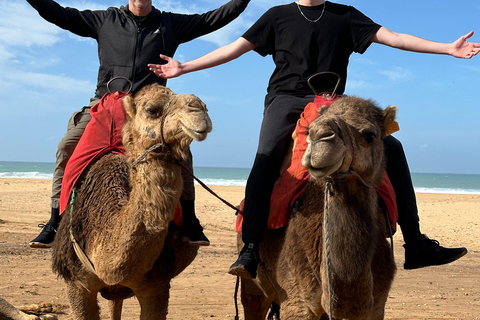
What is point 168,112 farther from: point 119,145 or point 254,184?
point 119,145

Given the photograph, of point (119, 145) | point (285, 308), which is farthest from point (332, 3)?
point (285, 308)

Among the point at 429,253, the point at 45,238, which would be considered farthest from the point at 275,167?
the point at 45,238

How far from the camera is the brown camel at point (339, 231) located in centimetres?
354

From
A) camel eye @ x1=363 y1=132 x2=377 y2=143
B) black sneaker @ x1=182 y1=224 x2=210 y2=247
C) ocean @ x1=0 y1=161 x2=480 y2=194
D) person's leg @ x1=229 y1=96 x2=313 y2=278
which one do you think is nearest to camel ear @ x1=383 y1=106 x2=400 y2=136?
camel eye @ x1=363 y1=132 x2=377 y2=143

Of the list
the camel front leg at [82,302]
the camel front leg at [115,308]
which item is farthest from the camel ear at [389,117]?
the camel front leg at [115,308]

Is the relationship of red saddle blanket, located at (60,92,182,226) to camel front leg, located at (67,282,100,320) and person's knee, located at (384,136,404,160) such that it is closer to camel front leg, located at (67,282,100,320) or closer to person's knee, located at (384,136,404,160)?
camel front leg, located at (67,282,100,320)

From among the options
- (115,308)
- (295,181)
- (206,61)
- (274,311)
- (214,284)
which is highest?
(206,61)

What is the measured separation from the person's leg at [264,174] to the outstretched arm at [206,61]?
0.77 m

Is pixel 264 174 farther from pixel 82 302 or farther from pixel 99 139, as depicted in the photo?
pixel 82 302

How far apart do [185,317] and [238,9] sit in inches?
158

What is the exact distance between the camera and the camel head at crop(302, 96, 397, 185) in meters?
3.32

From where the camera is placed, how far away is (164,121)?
4664 millimetres

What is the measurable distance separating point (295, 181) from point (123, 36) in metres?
2.87

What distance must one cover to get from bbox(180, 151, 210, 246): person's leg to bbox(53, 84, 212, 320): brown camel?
14cm
